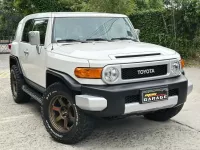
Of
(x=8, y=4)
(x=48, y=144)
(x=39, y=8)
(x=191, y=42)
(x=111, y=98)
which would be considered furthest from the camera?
(x=8, y=4)

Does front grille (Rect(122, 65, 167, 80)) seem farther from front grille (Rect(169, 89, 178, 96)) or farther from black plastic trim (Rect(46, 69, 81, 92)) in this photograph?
black plastic trim (Rect(46, 69, 81, 92))

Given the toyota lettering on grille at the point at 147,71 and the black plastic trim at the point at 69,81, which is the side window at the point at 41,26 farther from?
the toyota lettering on grille at the point at 147,71

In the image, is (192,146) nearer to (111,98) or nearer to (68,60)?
(111,98)

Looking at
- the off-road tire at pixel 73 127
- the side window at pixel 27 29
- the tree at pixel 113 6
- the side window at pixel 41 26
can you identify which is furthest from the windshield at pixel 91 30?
the tree at pixel 113 6

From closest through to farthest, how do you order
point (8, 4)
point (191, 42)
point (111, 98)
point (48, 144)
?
point (111, 98)
point (48, 144)
point (191, 42)
point (8, 4)

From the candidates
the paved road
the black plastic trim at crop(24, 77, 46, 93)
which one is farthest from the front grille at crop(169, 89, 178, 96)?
the black plastic trim at crop(24, 77, 46, 93)

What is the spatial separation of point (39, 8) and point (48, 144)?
55.0 ft

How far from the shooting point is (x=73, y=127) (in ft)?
13.1

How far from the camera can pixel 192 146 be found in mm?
4148

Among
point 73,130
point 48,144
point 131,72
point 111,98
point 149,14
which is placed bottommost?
point 48,144

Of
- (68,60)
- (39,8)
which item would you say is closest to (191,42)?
(68,60)

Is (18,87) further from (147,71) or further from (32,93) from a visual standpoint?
(147,71)

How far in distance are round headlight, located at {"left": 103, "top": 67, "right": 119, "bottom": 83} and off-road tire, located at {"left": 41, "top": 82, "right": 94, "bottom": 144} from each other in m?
0.52

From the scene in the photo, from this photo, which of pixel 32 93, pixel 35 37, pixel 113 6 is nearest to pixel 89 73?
pixel 35 37
